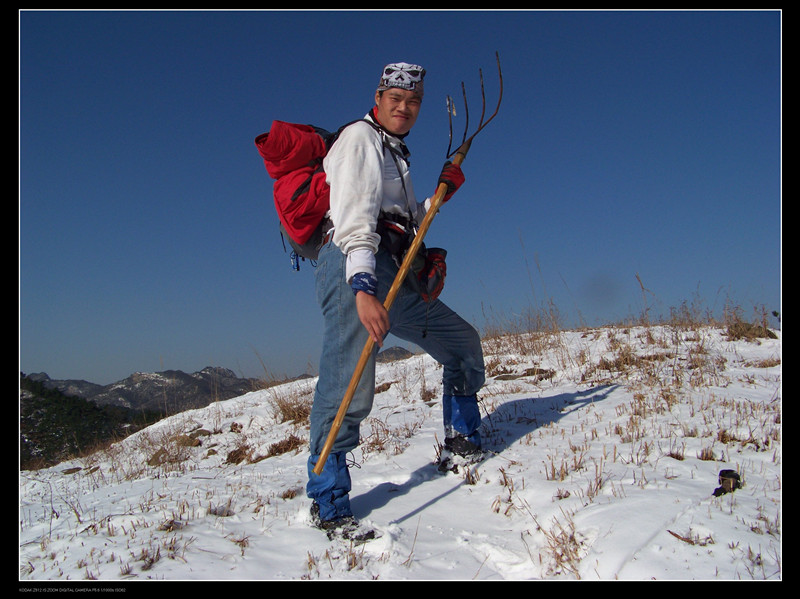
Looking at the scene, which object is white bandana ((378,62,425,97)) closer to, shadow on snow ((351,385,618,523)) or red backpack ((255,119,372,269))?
red backpack ((255,119,372,269))

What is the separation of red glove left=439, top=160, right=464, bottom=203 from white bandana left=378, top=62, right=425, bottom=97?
1.52ft

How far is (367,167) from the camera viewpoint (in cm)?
252

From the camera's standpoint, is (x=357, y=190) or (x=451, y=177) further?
(x=451, y=177)

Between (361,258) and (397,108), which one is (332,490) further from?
(397,108)

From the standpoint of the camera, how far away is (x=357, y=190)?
246 cm

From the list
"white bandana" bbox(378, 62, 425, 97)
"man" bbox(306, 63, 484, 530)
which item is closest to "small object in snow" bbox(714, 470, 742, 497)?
"man" bbox(306, 63, 484, 530)

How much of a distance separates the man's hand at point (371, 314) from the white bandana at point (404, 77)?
1304 millimetres

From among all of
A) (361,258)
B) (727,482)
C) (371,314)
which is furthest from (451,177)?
(727,482)

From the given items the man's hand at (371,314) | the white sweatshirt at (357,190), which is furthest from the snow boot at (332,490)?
the white sweatshirt at (357,190)

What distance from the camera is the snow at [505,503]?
2223 millimetres

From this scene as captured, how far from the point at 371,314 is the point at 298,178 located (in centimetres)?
91

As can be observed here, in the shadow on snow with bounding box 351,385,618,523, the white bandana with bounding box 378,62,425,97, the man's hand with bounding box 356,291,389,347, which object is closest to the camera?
the man's hand with bounding box 356,291,389,347

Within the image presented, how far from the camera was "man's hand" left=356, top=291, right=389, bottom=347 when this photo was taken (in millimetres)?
2396
